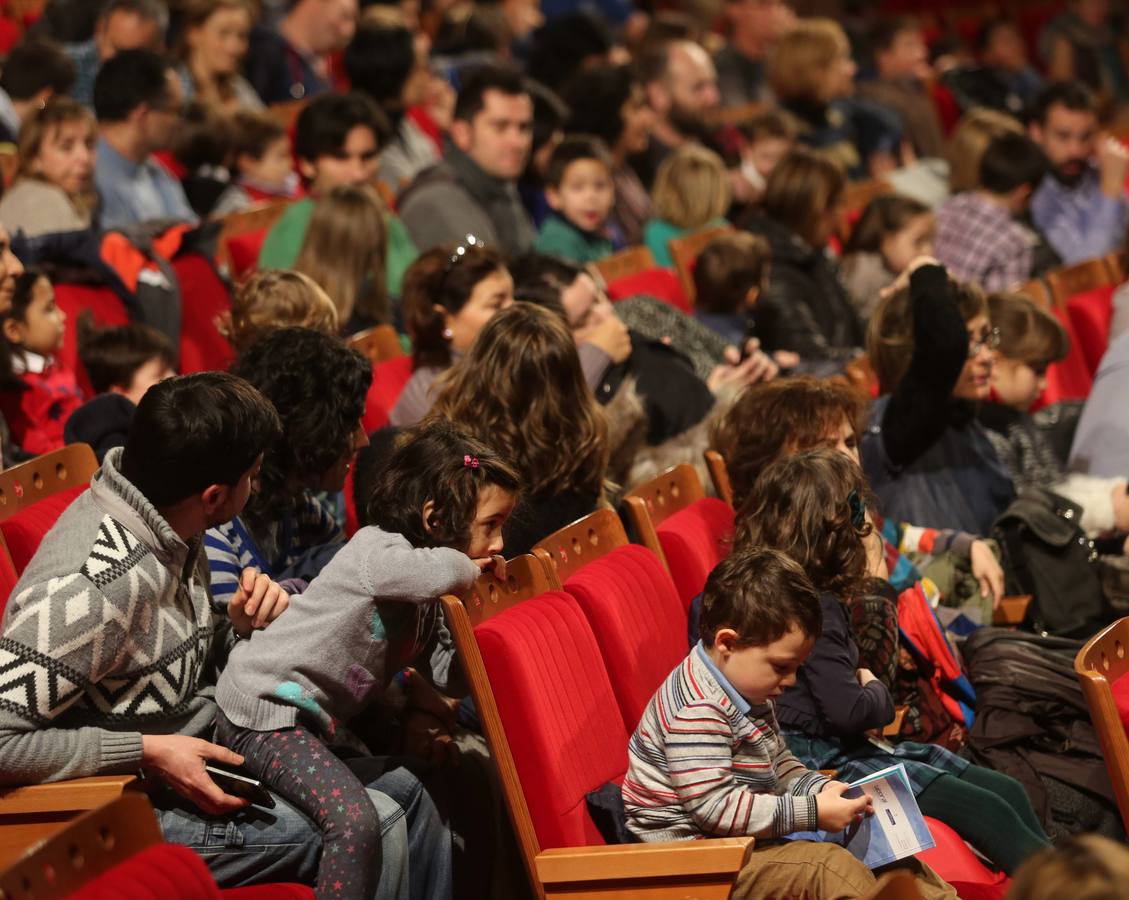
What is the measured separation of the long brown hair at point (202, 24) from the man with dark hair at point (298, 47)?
51 cm

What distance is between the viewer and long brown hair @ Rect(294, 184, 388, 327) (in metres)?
4.23

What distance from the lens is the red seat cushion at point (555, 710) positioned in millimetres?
2371

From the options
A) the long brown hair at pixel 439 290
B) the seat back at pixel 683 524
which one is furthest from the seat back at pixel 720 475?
the long brown hair at pixel 439 290

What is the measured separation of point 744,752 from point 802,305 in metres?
2.84

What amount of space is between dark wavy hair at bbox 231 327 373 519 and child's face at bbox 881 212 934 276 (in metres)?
3.11

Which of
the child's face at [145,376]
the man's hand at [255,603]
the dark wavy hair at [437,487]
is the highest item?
the child's face at [145,376]

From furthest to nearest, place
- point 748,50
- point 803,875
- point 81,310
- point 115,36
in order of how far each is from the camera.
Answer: point 748,50 < point 115,36 < point 81,310 < point 803,875

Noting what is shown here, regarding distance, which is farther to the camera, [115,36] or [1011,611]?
[115,36]

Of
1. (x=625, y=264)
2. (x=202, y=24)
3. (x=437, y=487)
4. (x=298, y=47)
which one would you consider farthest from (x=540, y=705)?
(x=298, y=47)

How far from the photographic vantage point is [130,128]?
5.07m

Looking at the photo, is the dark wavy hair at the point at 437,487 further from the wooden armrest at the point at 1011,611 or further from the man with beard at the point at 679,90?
the man with beard at the point at 679,90

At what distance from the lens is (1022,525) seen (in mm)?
3412

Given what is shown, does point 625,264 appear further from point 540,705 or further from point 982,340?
point 540,705

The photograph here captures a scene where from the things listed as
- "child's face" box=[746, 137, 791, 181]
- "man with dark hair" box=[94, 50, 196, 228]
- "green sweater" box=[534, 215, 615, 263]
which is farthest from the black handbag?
"child's face" box=[746, 137, 791, 181]
